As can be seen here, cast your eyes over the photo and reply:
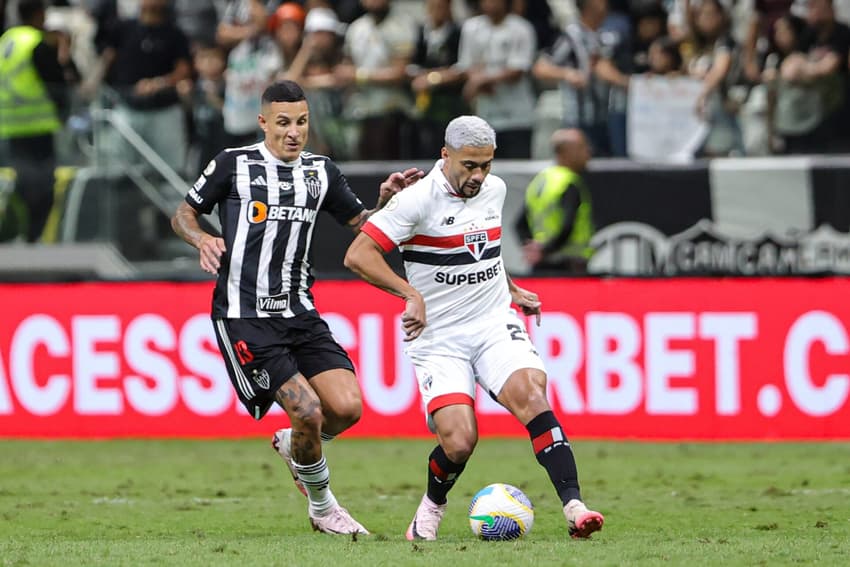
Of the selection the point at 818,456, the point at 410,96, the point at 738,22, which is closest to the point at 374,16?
the point at 410,96

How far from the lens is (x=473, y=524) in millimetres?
8023

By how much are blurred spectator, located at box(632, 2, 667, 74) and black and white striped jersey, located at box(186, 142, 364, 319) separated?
7042 mm

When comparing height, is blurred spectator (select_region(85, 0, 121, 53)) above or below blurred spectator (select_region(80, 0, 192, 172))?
above

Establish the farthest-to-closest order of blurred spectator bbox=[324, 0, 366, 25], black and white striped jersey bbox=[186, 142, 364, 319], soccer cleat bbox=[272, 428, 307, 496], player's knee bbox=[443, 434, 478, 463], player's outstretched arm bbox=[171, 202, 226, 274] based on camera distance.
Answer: blurred spectator bbox=[324, 0, 366, 25]
soccer cleat bbox=[272, 428, 307, 496]
black and white striped jersey bbox=[186, 142, 364, 319]
player's outstretched arm bbox=[171, 202, 226, 274]
player's knee bbox=[443, 434, 478, 463]

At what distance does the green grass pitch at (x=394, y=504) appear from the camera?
24.4ft

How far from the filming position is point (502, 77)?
15000 mm

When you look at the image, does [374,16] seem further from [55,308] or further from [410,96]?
[55,308]

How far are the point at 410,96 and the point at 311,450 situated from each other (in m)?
7.25

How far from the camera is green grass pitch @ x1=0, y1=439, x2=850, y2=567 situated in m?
7.43

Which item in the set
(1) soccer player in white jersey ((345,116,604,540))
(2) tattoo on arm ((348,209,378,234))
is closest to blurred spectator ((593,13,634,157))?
(2) tattoo on arm ((348,209,378,234))

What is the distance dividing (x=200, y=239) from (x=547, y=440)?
2187 millimetres

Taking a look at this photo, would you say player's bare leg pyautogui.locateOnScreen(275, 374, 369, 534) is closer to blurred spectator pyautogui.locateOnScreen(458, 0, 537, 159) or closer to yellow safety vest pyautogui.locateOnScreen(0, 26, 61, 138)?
blurred spectator pyautogui.locateOnScreen(458, 0, 537, 159)

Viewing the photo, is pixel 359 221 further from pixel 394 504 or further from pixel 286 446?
pixel 394 504

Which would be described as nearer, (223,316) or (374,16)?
(223,316)
